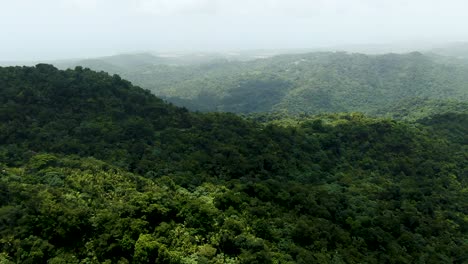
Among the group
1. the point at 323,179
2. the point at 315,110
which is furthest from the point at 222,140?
the point at 315,110

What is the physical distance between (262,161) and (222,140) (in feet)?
29.9

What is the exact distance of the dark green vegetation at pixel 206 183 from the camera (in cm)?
2888

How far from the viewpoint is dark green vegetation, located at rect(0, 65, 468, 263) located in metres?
28.9

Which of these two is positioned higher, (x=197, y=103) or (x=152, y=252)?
(x=152, y=252)

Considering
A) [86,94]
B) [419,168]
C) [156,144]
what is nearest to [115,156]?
[156,144]

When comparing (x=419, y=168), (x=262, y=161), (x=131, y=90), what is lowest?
(x=419, y=168)

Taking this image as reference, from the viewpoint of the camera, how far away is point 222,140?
60312 mm

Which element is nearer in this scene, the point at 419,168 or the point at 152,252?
the point at 152,252

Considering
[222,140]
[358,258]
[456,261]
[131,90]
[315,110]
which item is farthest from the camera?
[315,110]

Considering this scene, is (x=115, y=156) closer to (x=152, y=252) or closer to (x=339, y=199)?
(x=152, y=252)

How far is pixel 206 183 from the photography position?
43500 millimetres

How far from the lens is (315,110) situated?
574 ft

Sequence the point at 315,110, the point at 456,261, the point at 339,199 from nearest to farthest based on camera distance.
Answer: the point at 456,261 → the point at 339,199 → the point at 315,110

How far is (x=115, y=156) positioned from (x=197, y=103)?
145 metres
